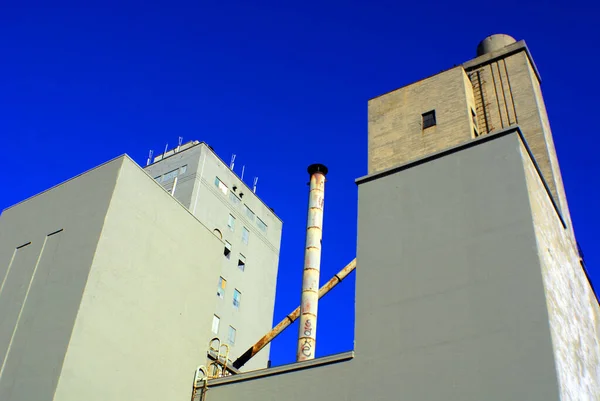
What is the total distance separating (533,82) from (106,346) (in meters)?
16.0

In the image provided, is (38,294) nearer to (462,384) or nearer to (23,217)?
(23,217)

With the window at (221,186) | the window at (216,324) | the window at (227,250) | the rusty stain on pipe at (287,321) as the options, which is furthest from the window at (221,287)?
the rusty stain on pipe at (287,321)

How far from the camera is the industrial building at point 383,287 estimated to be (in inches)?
502

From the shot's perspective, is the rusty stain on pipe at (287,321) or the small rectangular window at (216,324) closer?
the rusty stain on pipe at (287,321)

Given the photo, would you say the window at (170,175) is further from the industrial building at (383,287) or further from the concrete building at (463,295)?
the concrete building at (463,295)

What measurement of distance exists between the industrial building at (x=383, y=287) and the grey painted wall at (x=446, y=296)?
3cm

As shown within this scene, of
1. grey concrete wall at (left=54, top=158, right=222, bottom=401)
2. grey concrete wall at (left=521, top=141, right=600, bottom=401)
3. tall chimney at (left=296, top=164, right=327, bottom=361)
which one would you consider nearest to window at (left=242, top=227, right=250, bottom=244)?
tall chimney at (left=296, top=164, right=327, bottom=361)

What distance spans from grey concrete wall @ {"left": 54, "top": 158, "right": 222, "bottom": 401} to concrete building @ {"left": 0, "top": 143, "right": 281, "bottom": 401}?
1.1 inches

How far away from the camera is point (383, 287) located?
48.8 feet

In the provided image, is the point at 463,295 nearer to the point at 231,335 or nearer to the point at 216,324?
the point at 216,324

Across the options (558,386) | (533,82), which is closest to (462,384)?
(558,386)

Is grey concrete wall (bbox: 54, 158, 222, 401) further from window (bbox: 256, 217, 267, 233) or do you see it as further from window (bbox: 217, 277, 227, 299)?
window (bbox: 256, 217, 267, 233)

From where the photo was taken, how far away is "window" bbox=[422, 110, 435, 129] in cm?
2104

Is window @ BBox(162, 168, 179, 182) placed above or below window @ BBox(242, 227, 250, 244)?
above
